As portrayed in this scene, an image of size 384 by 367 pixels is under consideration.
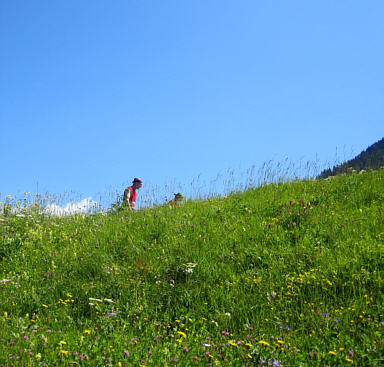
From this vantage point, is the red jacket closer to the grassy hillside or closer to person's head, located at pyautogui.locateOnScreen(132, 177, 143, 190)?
person's head, located at pyautogui.locateOnScreen(132, 177, 143, 190)

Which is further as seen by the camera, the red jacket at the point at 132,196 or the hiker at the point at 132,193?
the red jacket at the point at 132,196

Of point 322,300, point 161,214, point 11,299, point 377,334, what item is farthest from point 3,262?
point 377,334

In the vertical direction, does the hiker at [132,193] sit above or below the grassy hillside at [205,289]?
above

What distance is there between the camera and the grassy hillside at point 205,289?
335 centimetres

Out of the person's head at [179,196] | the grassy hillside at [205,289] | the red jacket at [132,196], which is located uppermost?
the red jacket at [132,196]

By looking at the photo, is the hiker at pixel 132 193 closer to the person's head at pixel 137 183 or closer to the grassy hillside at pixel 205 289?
the person's head at pixel 137 183

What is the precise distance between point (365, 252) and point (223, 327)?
7.44ft

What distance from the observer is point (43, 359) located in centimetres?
320

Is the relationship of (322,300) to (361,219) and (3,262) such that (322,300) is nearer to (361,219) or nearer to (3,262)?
(361,219)

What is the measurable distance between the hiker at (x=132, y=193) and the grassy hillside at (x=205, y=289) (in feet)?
9.67

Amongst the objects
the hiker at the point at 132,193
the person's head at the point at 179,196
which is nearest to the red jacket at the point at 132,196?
the hiker at the point at 132,193

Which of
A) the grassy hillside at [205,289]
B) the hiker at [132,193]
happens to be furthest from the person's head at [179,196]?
the grassy hillside at [205,289]

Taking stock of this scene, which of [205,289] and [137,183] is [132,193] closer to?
[137,183]

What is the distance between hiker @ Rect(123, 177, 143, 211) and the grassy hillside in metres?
2.95
